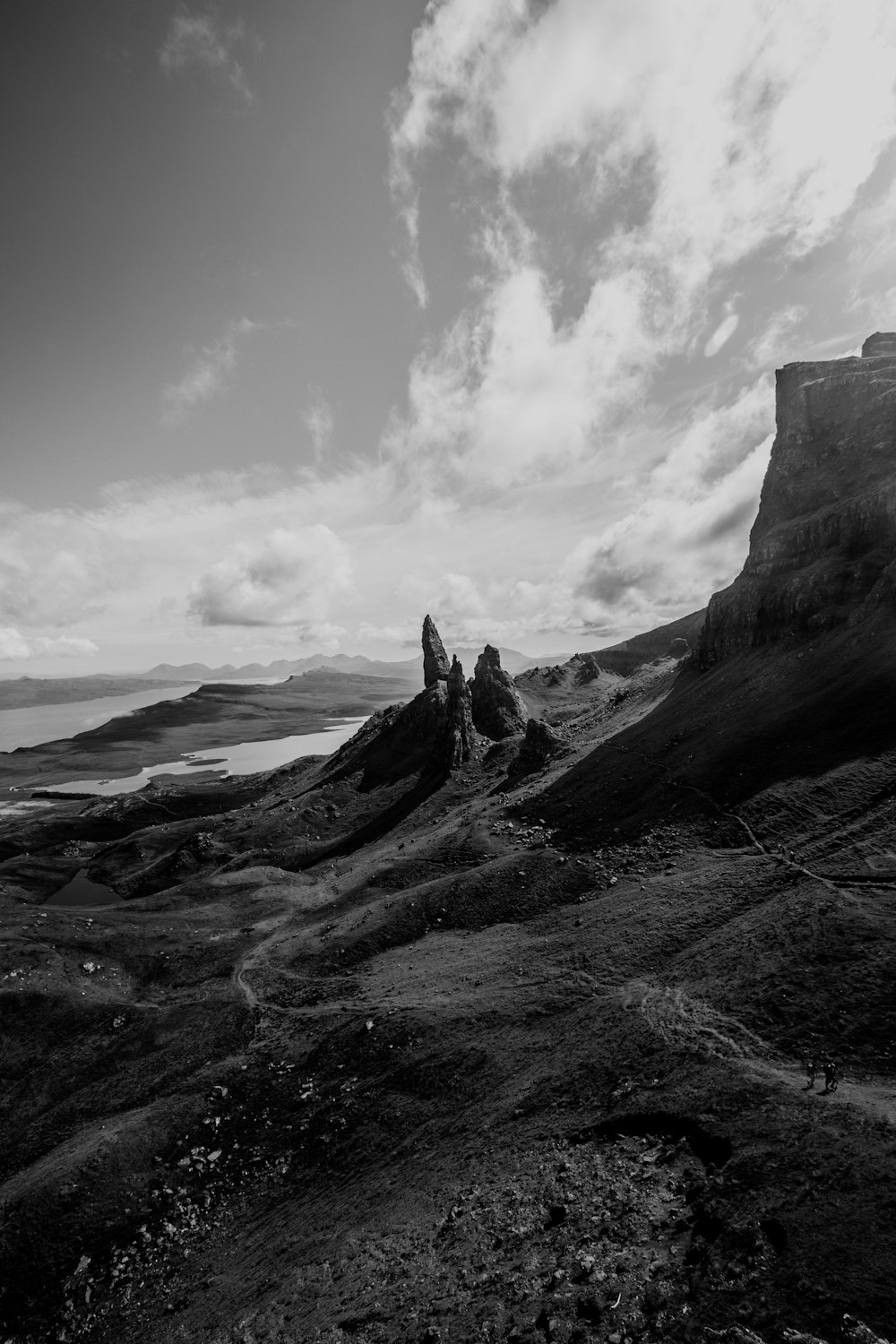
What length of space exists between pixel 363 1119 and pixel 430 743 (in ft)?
332

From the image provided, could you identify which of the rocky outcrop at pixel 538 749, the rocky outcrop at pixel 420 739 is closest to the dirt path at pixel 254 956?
the rocky outcrop at pixel 538 749

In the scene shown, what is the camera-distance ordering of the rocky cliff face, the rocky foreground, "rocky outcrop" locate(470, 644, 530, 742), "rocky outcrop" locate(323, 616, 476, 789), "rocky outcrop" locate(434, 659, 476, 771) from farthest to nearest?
"rocky outcrop" locate(470, 644, 530, 742) → "rocky outcrop" locate(323, 616, 476, 789) → "rocky outcrop" locate(434, 659, 476, 771) → the rocky cliff face → the rocky foreground

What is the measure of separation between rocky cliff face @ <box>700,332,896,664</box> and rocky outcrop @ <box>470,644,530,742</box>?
53.3 metres

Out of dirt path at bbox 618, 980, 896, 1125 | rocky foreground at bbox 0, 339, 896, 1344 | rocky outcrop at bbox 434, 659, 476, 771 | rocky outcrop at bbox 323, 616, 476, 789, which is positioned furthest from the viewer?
rocky outcrop at bbox 323, 616, 476, 789

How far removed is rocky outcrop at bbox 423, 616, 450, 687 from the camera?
168 metres

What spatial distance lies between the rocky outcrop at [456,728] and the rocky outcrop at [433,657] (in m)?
26.9

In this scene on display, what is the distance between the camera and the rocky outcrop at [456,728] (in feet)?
410

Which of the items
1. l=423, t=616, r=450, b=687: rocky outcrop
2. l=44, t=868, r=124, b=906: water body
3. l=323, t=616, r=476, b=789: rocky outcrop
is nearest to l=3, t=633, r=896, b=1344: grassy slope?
l=44, t=868, r=124, b=906: water body

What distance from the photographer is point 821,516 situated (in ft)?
300

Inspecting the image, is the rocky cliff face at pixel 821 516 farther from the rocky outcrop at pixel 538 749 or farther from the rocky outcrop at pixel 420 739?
the rocky outcrop at pixel 420 739

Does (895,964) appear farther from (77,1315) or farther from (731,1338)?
(77,1315)

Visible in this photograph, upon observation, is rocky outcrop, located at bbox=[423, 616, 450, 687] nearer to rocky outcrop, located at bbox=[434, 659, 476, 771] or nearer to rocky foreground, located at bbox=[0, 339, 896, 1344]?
rocky outcrop, located at bbox=[434, 659, 476, 771]

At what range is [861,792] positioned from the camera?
55.0 meters

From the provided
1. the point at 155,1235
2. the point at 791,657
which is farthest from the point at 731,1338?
the point at 791,657
